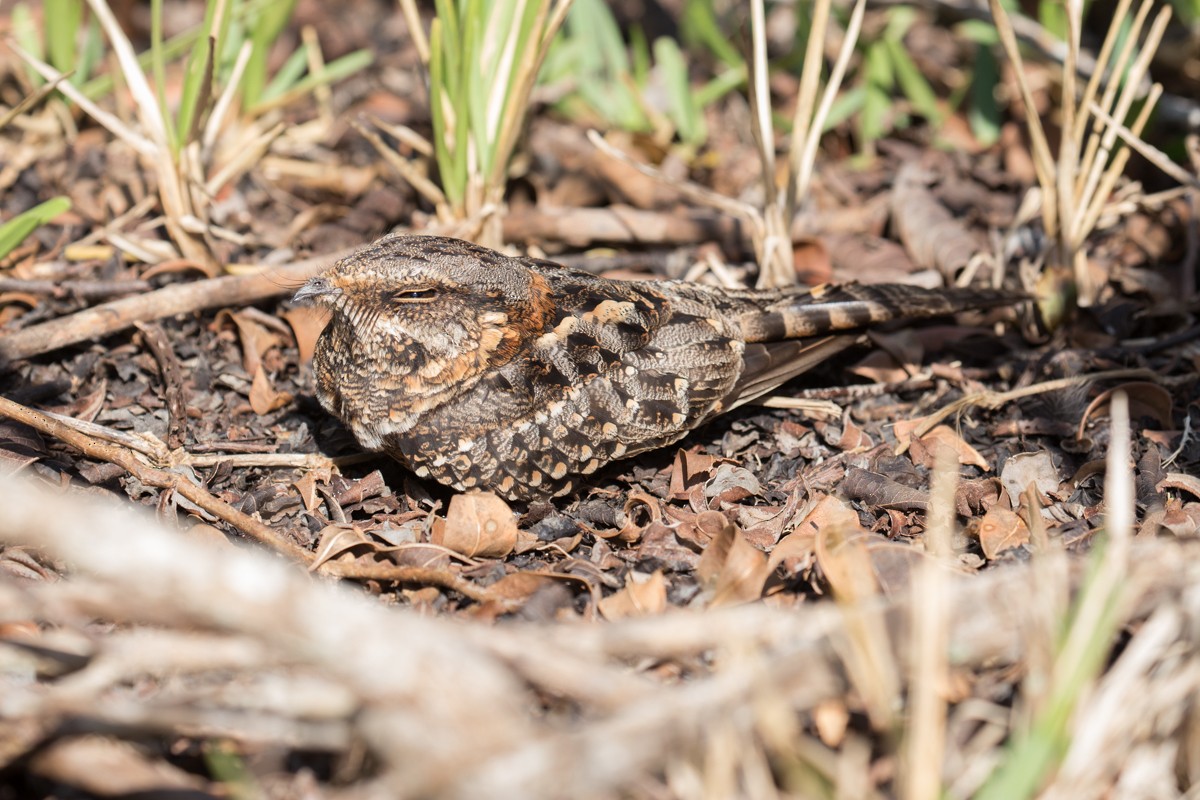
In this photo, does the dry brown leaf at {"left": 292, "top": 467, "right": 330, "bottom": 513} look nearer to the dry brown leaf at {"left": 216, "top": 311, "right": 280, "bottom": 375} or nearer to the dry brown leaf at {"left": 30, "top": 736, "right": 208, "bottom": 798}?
the dry brown leaf at {"left": 216, "top": 311, "right": 280, "bottom": 375}

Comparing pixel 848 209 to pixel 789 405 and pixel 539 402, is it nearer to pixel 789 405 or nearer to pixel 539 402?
pixel 789 405

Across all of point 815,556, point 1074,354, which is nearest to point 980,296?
point 1074,354

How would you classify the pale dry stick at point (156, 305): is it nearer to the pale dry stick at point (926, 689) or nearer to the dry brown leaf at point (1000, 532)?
the dry brown leaf at point (1000, 532)

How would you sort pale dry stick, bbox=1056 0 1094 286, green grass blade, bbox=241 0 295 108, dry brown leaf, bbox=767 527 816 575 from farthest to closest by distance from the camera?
green grass blade, bbox=241 0 295 108
pale dry stick, bbox=1056 0 1094 286
dry brown leaf, bbox=767 527 816 575

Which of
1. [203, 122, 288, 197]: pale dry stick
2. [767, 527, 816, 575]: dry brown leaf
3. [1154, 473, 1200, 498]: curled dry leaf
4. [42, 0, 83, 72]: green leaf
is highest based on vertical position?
[42, 0, 83, 72]: green leaf

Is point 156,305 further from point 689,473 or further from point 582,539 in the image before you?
point 689,473

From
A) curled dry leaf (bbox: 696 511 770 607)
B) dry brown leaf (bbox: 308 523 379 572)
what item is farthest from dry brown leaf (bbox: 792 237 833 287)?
dry brown leaf (bbox: 308 523 379 572)
